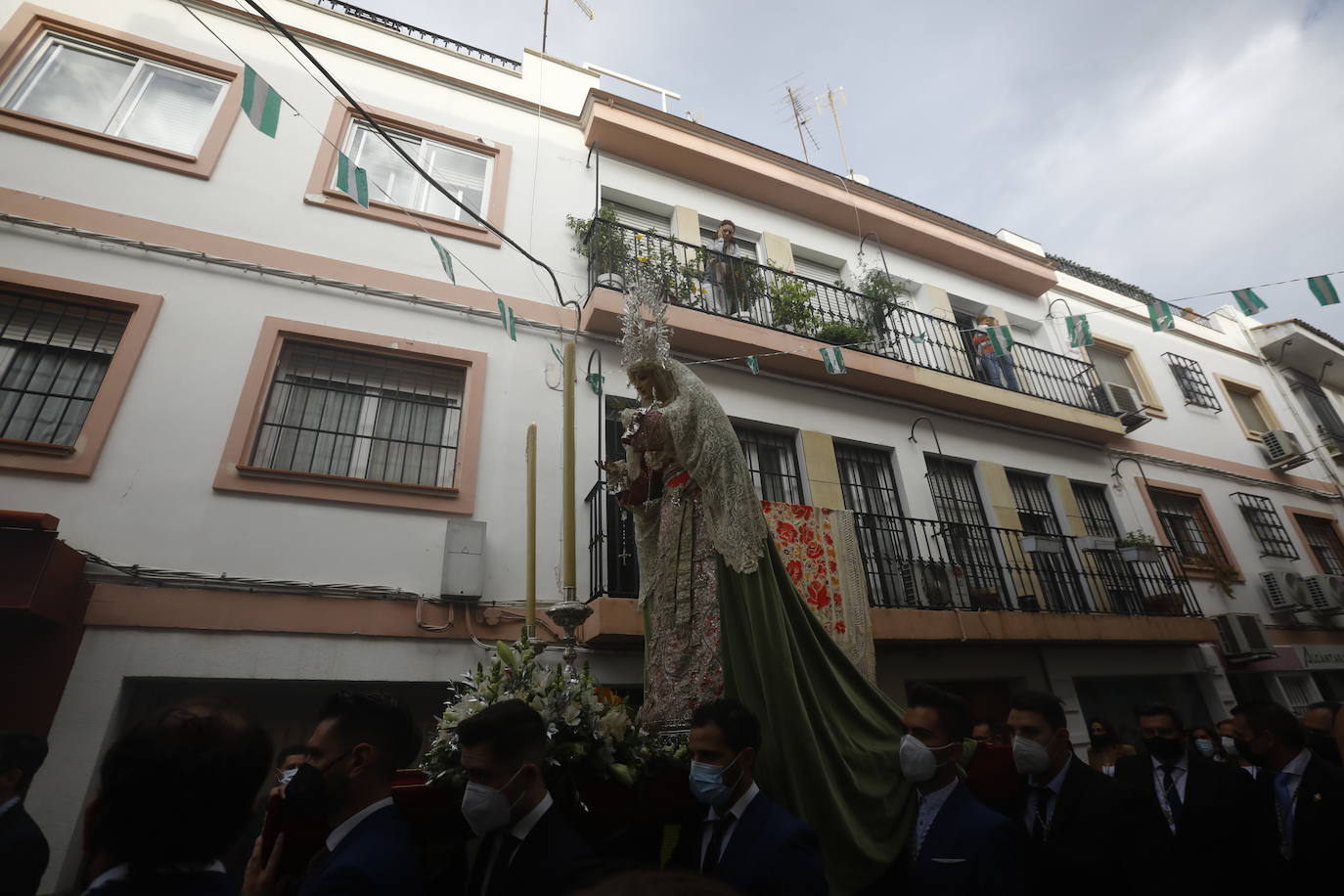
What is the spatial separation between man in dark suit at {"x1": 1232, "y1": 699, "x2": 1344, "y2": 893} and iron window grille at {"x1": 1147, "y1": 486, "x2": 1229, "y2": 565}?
782 cm

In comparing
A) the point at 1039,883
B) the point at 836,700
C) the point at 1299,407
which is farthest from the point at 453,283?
the point at 1299,407

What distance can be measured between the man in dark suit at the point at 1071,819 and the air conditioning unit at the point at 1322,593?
10667 millimetres

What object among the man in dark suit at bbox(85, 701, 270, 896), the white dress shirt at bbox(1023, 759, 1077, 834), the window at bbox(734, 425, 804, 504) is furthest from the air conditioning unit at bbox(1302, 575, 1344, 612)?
the man in dark suit at bbox(85, 701, 270, 896)

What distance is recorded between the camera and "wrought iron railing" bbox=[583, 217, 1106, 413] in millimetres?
7371

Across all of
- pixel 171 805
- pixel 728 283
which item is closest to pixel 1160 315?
pixel 728 283

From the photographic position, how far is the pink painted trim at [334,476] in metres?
5.12

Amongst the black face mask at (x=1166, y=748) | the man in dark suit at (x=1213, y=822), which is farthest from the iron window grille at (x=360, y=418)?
the man in dark suit at (x=1213, y=822)

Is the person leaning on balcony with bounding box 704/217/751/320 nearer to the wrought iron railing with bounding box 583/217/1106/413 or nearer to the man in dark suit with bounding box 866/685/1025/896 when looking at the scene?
the wrought iron railing with bounding box 583/217/1106/413

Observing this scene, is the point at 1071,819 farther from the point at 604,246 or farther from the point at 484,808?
the point at 604,246

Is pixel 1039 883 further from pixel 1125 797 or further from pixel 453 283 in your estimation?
pixel 453 283

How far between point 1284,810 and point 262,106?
7.24 metres

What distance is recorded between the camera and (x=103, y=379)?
5.10m

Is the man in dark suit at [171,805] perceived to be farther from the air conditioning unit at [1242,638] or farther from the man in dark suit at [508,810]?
the air conditioning unit at [1242,638]

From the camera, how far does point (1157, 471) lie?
34.5 feet
